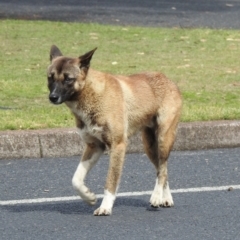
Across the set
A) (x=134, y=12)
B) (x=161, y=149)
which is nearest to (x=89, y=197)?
(x=161, y=149)

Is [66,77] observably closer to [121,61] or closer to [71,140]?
[71,140]

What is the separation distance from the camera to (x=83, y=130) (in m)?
6.91

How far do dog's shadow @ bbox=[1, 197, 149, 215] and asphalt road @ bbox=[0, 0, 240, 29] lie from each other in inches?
361

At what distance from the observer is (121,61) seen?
12.3 m

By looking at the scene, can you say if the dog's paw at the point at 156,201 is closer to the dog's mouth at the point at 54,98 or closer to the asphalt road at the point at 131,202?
the asphalt road at the point at 131,202

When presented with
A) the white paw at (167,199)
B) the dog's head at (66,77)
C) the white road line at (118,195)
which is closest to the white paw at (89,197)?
the white road line at (118,195)

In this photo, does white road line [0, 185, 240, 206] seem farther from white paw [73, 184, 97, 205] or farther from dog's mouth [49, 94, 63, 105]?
dog's mouth [49, 94, 63, 105]

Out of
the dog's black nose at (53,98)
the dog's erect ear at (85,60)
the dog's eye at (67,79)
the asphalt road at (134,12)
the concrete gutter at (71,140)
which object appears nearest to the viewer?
the dog's black nose at (53,98)

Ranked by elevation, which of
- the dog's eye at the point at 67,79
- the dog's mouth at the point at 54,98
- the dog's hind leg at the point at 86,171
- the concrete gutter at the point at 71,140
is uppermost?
the dog's eye at the point at 67,79

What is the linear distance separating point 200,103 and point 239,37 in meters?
4.40

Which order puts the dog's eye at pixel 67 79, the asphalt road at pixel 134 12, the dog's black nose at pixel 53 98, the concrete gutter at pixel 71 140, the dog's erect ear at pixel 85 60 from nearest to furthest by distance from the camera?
the dog's black nose at pixel 53 98
the dog's eye at pixel 67 79
the dog's erect ear at pixel 85 60
the concrete gutter at pixel 71 140
the asphalt road at pixel 134 12

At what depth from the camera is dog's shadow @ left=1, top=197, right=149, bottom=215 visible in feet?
22.7

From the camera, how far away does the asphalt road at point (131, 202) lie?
6.32 meters

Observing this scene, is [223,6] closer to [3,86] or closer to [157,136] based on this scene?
[3,86]
